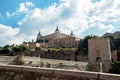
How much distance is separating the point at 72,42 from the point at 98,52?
62980 millimetres

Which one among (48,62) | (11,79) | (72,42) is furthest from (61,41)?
(11,79)

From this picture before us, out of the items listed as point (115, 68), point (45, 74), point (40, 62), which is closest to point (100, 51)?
point (115, 68)

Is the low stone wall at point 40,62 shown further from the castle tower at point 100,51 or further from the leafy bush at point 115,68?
the castle tower at point 100,51

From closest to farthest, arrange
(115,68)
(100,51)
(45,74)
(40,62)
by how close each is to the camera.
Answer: (45,74) < (40,62) < (115,68) < (100,51)

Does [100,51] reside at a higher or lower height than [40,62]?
higher

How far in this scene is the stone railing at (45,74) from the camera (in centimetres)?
374

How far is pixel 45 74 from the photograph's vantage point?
14.2 ft

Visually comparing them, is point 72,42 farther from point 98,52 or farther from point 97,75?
point 97,75

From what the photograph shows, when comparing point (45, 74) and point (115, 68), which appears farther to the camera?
point (115, 68)

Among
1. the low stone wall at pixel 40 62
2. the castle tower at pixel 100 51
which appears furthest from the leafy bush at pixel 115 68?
the low stone wall at pixel 40 62

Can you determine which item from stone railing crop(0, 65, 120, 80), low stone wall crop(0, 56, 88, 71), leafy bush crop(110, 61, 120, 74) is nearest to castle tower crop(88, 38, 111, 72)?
leafy bush crop(110, 61, 120, 74)

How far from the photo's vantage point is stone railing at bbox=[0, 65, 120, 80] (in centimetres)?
374

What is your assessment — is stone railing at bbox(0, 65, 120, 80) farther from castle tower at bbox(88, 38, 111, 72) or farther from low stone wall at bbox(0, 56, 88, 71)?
castle tower at bbox(88, 38, 111, 72)

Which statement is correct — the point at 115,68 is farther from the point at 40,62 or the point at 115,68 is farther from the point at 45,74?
the point at 45,74
